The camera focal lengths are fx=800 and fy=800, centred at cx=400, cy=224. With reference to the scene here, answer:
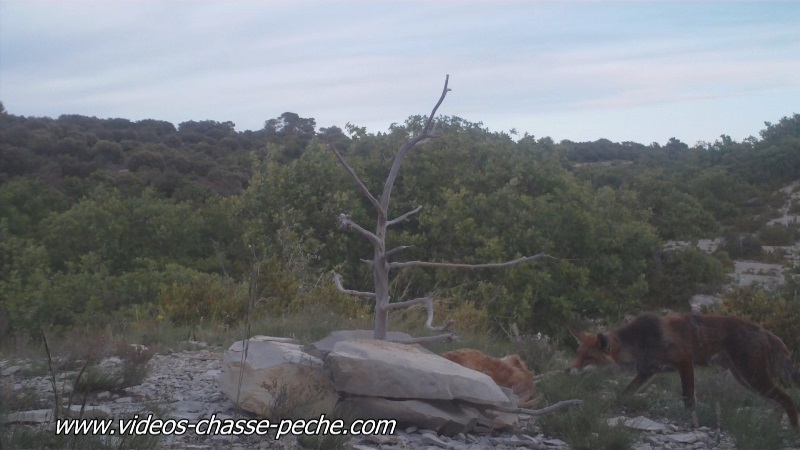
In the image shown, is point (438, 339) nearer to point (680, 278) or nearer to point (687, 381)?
point (687, 381)

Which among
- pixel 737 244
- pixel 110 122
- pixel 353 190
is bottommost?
pixel 737 244

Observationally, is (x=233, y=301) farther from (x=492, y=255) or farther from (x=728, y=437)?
(x=728, y=437)

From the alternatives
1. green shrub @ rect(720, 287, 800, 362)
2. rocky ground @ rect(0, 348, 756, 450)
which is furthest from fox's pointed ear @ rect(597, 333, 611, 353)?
green shrub @ rect(720, 287, 800, 362)

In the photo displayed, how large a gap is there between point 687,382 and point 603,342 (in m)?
0.78

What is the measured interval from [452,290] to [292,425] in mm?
9412

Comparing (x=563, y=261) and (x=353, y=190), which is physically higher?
(x=353, y=190)

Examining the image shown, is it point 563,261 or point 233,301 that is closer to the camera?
point 233,301

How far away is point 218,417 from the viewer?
228 inches

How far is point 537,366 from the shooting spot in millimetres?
8273

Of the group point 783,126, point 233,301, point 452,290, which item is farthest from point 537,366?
point 783,126

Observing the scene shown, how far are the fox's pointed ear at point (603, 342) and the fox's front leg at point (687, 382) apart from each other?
63 cm

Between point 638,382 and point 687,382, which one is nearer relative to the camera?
point 687,382

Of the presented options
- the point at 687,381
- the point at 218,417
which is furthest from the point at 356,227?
the point at 687,381

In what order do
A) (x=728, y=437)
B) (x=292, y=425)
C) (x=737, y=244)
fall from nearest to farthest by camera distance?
(x=292, y=425) < (x=728, y=437) < (x=737, y=244)
